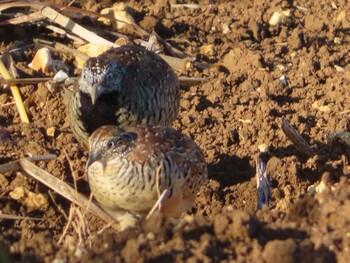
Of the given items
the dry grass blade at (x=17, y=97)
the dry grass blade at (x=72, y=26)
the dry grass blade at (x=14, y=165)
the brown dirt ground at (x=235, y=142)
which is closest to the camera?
the brown dirt ground at (x=235, y=142)

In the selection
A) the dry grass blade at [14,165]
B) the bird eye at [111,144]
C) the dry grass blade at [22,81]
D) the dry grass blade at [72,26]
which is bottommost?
the dry grass blade at [22,81]

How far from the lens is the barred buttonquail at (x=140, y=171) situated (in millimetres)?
6148

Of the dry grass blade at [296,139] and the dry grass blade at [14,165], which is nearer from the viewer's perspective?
the dry grass blade at [14,165]

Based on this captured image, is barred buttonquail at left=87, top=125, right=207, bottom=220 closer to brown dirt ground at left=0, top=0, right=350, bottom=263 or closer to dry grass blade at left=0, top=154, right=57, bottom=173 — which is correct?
brown dirt ground at left=0, top=0, right=350, bottom=263

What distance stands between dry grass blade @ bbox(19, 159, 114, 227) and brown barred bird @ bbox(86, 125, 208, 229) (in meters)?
0.07

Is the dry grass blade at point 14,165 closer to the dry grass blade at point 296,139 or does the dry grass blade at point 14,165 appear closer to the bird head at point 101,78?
the bird head at point 101,78

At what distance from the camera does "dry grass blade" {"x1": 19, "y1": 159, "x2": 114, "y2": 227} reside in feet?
21.0

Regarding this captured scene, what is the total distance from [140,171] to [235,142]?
68.5 inches

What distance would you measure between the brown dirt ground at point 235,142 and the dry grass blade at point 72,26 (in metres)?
0.21

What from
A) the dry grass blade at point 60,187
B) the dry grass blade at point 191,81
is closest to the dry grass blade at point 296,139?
the dry grass blade at point 191,81

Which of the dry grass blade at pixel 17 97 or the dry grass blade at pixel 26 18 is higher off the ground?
the dry grass blade at pixel 26 18

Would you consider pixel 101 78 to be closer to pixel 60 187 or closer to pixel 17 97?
pixel 60 187

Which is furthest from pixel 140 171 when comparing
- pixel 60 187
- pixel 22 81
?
pixel 22 81

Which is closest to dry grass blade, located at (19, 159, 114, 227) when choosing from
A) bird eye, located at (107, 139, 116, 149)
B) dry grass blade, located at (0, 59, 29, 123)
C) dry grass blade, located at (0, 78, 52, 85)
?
bird eye, located at (107, 139, 116, 149)
